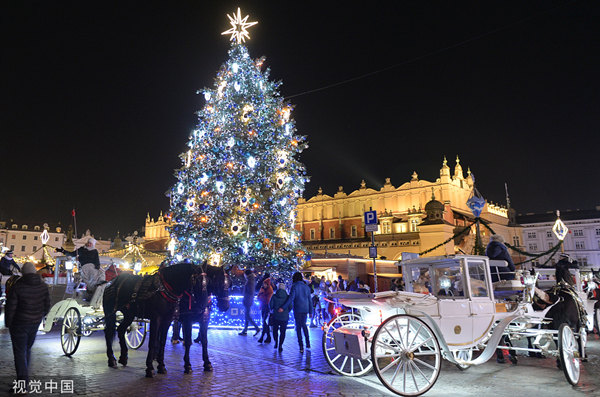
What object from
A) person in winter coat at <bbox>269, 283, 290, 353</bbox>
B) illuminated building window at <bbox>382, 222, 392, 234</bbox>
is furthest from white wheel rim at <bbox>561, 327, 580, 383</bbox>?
illuminated building window at <bbox>382, 222, 392, 234</bbox>

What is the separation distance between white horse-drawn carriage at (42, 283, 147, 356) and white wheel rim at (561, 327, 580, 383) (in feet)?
26.6

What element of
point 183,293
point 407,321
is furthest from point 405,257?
point 183,293

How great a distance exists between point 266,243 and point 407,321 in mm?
9397

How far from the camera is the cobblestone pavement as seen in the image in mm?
5883

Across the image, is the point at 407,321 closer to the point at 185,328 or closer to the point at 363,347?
the point at 363,347

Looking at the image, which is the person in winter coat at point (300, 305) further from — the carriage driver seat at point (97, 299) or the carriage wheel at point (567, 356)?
the carriage wheel at point (567, 356)

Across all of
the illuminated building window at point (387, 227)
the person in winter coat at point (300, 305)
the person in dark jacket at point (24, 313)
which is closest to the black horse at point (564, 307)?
the person in winter coat at point (300, 305)

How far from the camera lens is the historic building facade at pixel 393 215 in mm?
42616

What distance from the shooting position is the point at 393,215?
51.5m

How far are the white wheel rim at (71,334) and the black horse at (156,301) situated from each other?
101 cm

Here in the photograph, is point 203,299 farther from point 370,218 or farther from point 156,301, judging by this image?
point 370,218

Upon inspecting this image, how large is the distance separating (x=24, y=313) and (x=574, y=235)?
278ft

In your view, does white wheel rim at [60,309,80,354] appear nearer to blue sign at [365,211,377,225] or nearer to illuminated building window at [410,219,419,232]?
blue sign at [365,211,377,225]

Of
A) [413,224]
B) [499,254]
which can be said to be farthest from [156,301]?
[413,224]
